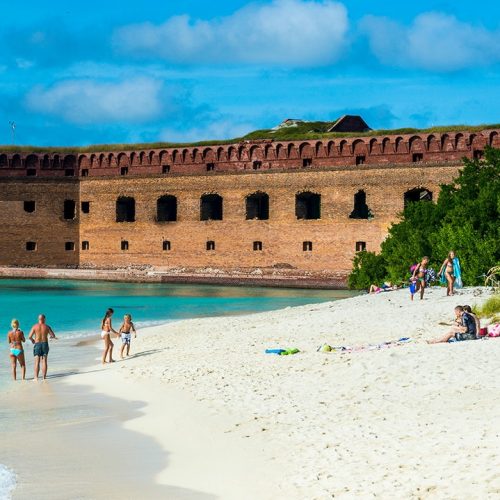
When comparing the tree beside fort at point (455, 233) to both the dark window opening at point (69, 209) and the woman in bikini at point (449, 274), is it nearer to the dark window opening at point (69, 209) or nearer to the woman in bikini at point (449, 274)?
the woman in bikini at point (449, 274)

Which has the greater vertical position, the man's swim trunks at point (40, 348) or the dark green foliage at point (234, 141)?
the dark green foliage at point (234, 141)

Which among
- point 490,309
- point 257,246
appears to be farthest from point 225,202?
point 490,309

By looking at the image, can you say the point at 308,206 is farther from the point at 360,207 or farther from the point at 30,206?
the point at 30,206

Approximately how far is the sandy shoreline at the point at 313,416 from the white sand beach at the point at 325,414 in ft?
0.05

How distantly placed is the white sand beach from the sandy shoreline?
0.05 ft

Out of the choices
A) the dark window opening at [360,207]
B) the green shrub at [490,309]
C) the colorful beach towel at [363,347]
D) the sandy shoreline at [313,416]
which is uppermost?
the dark window opening at [360,207]

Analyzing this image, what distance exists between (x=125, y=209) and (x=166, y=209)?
2164 millimetres

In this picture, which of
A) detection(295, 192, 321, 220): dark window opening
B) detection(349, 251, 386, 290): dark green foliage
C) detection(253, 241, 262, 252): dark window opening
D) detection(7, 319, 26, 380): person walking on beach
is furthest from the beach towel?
detection(253, 241, 262, 252): dark window opening

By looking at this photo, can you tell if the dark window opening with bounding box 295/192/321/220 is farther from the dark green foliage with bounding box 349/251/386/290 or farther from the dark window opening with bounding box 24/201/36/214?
the dark window opening with bounding box 24/201/36/214

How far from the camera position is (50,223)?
40.7 metres

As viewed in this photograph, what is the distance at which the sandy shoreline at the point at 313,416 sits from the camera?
675 centimetres

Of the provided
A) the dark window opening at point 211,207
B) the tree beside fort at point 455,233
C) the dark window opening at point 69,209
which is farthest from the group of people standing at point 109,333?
the dark window opening at point 69,209

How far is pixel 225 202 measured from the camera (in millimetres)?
37281

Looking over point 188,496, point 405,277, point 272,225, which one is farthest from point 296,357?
point 272,225
